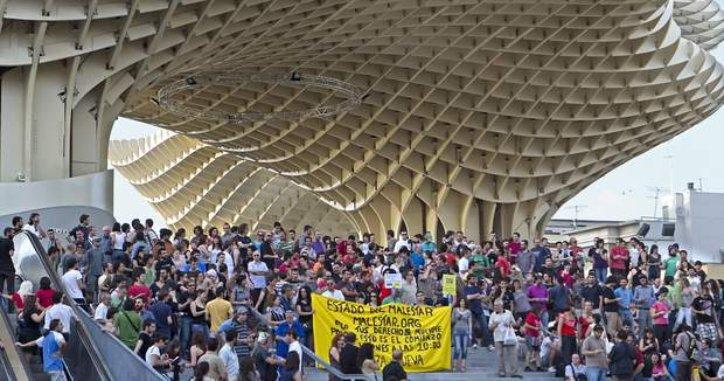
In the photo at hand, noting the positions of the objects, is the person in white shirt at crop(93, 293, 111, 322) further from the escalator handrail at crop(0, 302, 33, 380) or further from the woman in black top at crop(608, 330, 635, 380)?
the woman in black top at crop(608, 330, 635, 380)

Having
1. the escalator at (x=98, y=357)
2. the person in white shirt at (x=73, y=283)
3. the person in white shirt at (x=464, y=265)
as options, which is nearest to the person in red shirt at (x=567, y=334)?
the person in white shirt at (x=464, y=265)

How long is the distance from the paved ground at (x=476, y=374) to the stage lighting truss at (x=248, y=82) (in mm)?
25365

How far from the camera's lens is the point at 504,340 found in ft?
76.2

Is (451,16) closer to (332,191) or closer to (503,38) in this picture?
(503,38)

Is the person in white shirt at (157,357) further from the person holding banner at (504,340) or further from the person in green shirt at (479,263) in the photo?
the person in green shirt at (479,263)

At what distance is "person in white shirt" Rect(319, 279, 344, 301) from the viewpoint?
77.2ft

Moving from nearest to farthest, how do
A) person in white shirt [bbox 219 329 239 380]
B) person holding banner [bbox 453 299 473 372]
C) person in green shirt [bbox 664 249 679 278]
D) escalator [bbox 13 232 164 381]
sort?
1. escalator [bbox 13 232 164 381]
2. person in white shirt [bbox 219 329 239 380]
3. person holding banner [bbox 453 299 473 372]
4. person in green shirt [bbox 664 249 679 278]

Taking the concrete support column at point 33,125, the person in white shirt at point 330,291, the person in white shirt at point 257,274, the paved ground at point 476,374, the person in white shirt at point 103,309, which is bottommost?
the paved ground at point 476,374

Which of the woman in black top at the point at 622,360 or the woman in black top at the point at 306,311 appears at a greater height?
the woman in black top at the point at 306,311

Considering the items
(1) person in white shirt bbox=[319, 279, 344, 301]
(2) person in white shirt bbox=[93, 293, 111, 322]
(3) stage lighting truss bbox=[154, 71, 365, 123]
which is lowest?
(2) person in white shirt bbox=[93, 293, 111, 322]

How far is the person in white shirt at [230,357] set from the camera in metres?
17.3

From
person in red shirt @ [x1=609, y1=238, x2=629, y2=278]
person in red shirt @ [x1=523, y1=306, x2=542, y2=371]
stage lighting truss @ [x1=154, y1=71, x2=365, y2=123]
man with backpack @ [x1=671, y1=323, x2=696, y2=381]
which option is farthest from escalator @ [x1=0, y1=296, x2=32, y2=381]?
stage lighting truss @ [x1=154, y1=71, x2=365, y2=123]

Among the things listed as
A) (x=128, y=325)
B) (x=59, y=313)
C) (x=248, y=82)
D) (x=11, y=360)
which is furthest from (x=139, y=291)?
(x=248, y=82)

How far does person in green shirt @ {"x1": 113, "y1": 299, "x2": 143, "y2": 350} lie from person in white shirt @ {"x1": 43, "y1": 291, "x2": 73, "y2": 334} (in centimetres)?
194
